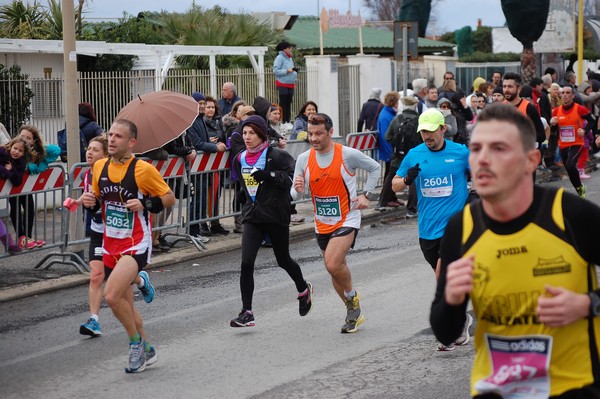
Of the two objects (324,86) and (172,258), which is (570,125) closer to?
(172,258)

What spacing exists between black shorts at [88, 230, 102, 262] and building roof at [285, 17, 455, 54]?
3327cm

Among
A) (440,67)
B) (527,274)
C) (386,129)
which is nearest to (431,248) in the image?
(527,274)

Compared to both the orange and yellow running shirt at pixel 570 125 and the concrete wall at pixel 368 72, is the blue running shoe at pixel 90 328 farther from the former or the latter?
the concrete wall at pixel 368 72

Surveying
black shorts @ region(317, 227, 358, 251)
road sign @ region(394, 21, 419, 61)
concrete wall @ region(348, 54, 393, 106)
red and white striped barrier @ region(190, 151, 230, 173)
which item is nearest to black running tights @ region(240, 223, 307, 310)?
black shorts @ region(317, 227, 358, 251)

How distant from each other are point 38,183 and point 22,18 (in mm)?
14515

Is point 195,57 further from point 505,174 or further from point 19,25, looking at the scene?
point 505,174

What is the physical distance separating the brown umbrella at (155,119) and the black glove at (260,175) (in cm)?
232

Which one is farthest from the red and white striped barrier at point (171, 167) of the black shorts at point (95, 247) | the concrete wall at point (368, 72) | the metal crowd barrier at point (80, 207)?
the concrete wall at point (368, 72)

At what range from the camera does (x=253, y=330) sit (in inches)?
372

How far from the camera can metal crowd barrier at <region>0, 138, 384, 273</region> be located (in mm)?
12312

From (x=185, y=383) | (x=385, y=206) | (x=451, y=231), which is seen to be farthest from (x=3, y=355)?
(x=385, y=206)

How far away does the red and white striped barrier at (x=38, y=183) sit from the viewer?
1195 cm

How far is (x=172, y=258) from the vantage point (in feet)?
44.0

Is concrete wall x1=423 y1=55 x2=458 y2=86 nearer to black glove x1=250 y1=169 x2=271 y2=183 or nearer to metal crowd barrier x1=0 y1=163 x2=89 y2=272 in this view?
metal crowd barrier x1=0 y1=163 x2=89 y2=272
